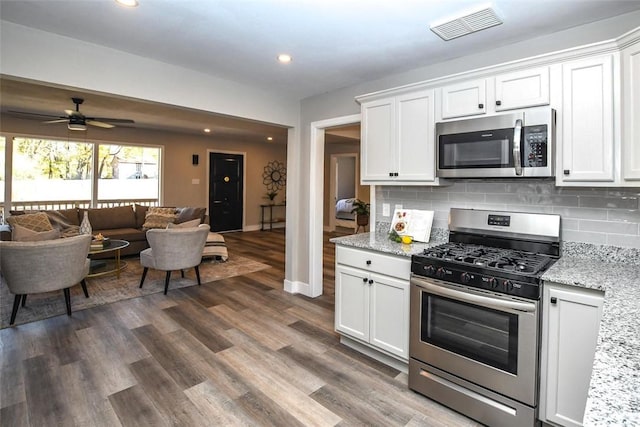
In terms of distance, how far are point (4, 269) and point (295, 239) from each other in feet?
9.58

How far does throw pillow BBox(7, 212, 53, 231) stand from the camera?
15.5ft

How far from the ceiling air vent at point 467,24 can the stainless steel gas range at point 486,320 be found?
4.38 ft

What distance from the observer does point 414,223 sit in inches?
114

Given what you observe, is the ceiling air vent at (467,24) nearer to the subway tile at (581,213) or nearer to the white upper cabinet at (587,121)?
the white upper cabinet at (587,121)

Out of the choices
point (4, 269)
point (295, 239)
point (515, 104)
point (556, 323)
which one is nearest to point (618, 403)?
point (556, 323)

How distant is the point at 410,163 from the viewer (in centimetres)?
276

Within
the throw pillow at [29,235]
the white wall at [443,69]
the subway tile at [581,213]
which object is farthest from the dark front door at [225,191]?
the subway tile at [581,213]

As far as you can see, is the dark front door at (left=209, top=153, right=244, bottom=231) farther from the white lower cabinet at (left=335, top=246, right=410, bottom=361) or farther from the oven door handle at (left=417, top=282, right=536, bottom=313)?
the oven door handle at (left=417, top=282, right=536, bottom=313)

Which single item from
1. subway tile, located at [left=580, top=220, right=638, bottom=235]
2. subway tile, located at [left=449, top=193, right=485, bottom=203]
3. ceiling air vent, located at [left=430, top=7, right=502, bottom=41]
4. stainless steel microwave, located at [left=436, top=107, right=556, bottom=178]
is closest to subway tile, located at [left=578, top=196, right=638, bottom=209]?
subway tile, located at [left=580, top=220, right=638, bottom=235]

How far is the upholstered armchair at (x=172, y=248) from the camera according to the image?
4.05 m

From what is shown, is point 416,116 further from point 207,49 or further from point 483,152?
point 207,49

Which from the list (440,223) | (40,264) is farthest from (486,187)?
(40,264)

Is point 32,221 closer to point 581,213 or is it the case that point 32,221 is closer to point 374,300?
point 374,300

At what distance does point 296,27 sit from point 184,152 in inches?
266
